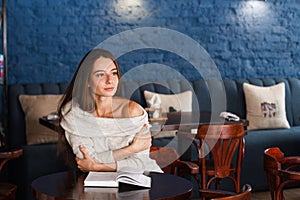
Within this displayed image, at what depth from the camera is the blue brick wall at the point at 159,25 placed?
20.4 feet

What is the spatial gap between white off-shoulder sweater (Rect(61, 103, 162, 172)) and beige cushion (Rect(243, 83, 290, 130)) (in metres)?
3.86

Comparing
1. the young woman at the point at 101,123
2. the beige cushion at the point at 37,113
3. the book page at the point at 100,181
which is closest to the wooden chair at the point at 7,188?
the beige cushion at the point at 37,113

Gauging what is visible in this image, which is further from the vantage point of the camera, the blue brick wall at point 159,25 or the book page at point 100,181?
the blue brick wall at point 159,25

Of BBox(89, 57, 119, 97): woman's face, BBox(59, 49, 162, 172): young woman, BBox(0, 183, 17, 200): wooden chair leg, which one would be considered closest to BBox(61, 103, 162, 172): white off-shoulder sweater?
BBox(59, 49, 162, 172): young woman

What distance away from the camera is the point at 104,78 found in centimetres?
310

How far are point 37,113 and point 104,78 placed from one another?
9.52 feet

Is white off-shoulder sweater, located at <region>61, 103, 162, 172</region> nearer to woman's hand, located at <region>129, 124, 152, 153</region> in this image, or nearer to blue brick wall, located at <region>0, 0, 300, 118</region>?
woman's hand, located at <region>129, 124, 152, 153</region>

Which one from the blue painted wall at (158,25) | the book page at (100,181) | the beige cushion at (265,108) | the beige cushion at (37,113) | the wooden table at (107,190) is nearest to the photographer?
the wooden table at (107,190)

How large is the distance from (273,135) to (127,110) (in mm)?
3551

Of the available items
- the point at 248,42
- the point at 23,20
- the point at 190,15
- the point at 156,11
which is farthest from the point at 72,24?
the point at 248,42

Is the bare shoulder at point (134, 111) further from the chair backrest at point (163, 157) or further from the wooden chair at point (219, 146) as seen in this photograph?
the wooden chair at point (219, 146)

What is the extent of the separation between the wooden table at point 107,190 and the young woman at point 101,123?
0.18 meters

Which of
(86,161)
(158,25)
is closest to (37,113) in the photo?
(158,25)

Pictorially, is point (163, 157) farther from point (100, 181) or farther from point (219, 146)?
point (100, 181)
